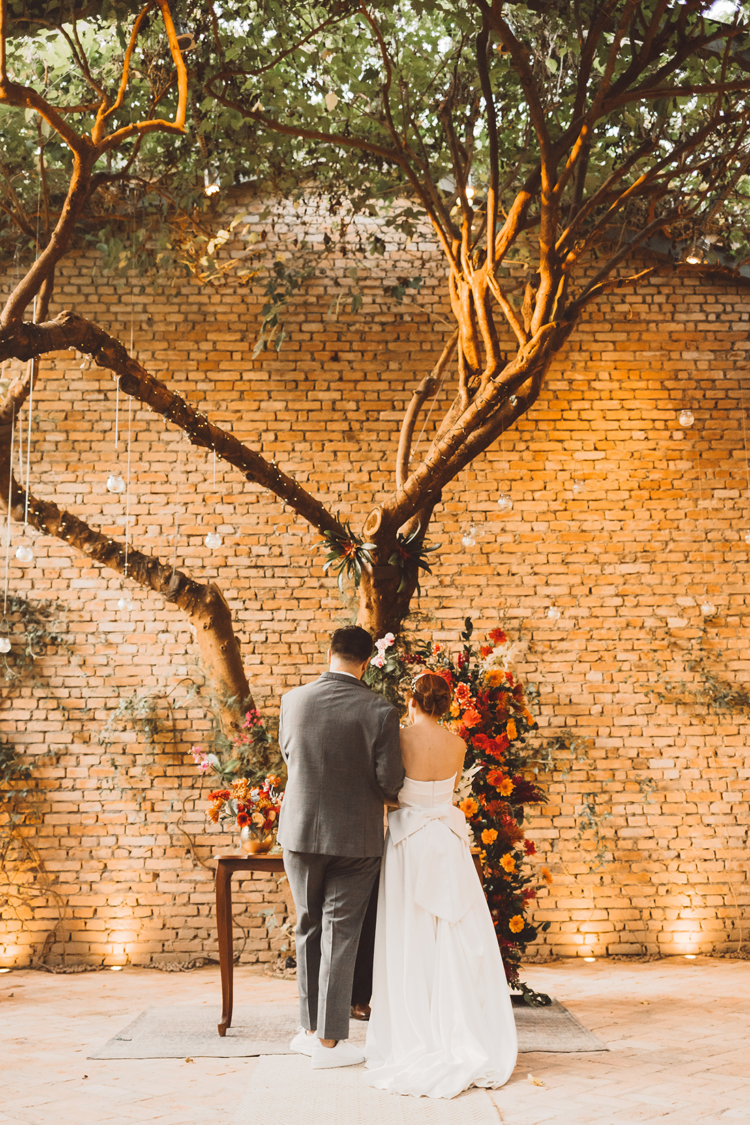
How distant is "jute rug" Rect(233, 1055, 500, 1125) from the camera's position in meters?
2.84

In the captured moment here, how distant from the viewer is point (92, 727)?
6066mm

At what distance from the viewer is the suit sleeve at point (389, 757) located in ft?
11.8

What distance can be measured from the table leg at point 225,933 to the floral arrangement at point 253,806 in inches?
8.7

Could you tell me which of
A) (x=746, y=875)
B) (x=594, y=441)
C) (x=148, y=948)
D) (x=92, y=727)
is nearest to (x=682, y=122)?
(x=594, y=441)

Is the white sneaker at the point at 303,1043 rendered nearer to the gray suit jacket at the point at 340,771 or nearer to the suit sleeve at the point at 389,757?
the gray suit jacket at the point at 340,771

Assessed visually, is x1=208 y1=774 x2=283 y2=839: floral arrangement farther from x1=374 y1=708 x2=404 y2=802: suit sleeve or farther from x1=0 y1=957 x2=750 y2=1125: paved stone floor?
x1=0 y1=957 x2=750 y2=1125: paved stone floor

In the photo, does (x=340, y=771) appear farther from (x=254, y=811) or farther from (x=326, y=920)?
(x=254, y=811)

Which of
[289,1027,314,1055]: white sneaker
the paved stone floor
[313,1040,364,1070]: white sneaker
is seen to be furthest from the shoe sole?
the paved stone floor

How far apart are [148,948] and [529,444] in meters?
4.21

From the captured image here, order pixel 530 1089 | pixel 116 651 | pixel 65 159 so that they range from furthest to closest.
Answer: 1. pixel 116 651
2. pixel 65 159
3. pixel 530 1089

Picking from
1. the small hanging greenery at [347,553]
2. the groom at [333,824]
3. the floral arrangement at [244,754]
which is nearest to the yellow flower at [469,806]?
the groom at [333,824]

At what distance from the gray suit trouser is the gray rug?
0.38m

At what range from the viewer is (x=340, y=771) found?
3.60 meters

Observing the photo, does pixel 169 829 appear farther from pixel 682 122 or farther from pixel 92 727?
pixel 682 122
